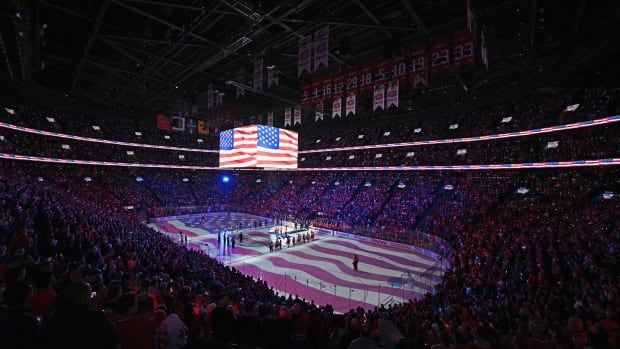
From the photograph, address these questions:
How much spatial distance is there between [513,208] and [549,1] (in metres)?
14.9

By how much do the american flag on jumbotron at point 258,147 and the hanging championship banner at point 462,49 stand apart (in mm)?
19081

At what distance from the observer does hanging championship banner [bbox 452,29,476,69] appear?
39.9 ft

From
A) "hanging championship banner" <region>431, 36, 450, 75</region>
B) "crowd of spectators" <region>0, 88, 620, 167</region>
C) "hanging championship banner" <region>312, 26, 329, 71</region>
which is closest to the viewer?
"hanging championship banner" <region>431, 36, 450, 75</region>

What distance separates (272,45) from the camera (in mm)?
17578

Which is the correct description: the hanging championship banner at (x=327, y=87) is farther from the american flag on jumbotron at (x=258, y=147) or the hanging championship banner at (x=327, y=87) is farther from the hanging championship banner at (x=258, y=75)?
the american flag on jumbotron at (x=258, y=147)

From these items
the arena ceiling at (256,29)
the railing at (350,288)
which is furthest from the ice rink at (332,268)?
the arena ceiling at (256,29)

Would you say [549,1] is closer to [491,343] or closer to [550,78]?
[550,78]

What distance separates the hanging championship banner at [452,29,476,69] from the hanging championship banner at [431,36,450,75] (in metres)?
0.29

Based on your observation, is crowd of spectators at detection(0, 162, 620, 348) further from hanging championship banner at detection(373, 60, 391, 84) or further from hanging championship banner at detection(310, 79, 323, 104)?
hanging championship banner at detection(310, 79, 323, 104)

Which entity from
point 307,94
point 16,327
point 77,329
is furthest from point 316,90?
point 77,329

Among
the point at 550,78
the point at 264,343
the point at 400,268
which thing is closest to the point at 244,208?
the point at 400,268

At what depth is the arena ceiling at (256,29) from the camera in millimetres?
14461

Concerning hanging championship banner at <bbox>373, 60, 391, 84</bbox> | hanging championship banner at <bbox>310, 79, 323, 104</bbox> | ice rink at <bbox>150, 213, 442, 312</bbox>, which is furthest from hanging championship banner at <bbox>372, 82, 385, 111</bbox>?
ice rink at <bbox>150, 213, 442, 312</bbox>

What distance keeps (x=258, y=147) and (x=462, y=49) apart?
19.7 m
